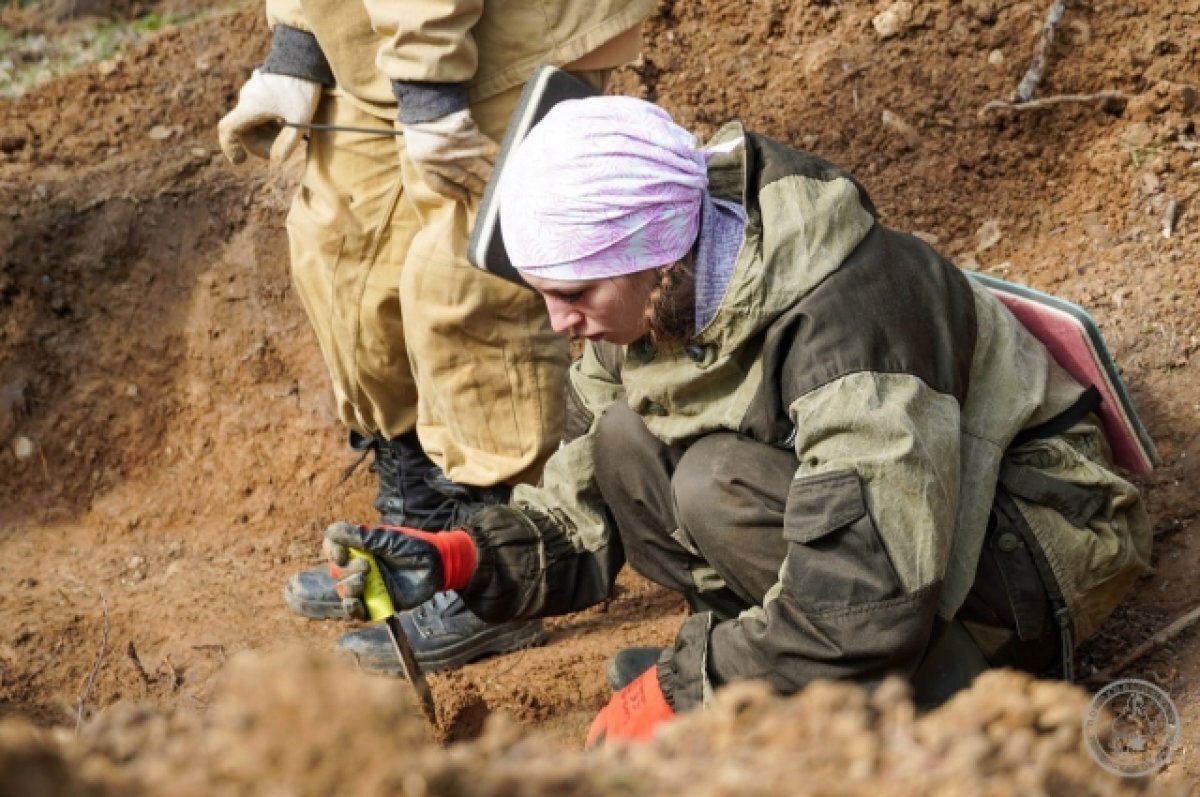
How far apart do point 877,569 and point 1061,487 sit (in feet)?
1.67

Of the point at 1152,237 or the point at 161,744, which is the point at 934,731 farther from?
the point at 1152,237

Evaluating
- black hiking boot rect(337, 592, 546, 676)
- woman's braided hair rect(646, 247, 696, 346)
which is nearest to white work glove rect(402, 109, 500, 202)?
woman's braided hair rect(646, 247, 696, 346)

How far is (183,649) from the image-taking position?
144 inches

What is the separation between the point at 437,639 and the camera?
3.45 m

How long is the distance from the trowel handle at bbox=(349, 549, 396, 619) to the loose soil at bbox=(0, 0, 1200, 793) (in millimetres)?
222

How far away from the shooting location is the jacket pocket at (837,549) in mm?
2254

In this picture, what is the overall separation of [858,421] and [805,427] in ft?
0.32

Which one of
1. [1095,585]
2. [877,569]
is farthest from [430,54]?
[1095,585]

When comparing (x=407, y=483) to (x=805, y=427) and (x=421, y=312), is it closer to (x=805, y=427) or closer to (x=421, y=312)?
(x=421, y=312)

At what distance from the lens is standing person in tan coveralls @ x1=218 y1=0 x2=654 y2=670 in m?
3.16

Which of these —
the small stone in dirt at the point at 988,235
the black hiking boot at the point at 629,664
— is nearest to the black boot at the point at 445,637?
the black hiking boot at the point at 629,664

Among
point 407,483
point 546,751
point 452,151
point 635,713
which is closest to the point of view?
point 546,751

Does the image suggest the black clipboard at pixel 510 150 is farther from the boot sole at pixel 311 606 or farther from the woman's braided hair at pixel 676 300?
the boot sole at pixel 311 606

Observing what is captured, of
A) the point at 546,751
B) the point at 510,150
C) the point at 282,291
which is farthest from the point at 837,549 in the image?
the point at 282,291
